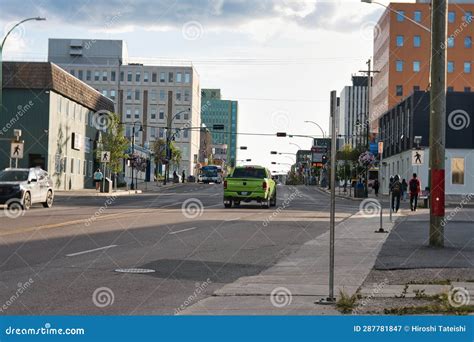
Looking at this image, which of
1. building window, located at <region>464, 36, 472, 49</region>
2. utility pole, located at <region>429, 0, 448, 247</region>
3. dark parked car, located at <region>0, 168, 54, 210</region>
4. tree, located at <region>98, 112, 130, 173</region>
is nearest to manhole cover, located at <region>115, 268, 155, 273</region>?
utility pole, located at <region>429, 0, 448, 247</region>

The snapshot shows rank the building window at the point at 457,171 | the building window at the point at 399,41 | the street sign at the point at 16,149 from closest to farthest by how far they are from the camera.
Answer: the street sign at the point at 16,149 → the building window at the point at 457,171 → the building window at the point at 399,41

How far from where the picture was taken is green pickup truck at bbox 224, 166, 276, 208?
116ft

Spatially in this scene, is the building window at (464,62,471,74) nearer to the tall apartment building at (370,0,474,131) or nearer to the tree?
the tall apartment building at (370,0,474,131)

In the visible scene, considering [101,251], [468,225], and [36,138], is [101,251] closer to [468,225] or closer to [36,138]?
[468,225]

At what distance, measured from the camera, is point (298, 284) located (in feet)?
35.6

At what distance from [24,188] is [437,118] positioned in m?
18.8

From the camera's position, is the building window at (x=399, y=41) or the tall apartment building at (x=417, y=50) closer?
the tall apartment building at (x=417, y=50)

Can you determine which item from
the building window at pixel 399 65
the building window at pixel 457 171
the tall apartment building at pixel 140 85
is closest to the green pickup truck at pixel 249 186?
the building window at pixel 457 171

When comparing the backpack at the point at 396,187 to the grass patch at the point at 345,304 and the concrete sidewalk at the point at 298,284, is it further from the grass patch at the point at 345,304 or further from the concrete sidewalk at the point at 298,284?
the grass patch at the point at 345,304

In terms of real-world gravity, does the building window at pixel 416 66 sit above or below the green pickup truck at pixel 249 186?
above

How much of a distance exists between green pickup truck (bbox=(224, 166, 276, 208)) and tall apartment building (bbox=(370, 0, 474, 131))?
74.5 meters

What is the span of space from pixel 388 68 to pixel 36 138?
66223 millimetres

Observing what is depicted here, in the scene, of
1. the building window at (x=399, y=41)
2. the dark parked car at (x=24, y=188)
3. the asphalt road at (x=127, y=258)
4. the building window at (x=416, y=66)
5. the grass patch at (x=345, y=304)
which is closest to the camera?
the grass patch at (x=345, y=304)

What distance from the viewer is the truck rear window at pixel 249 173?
119 feet
